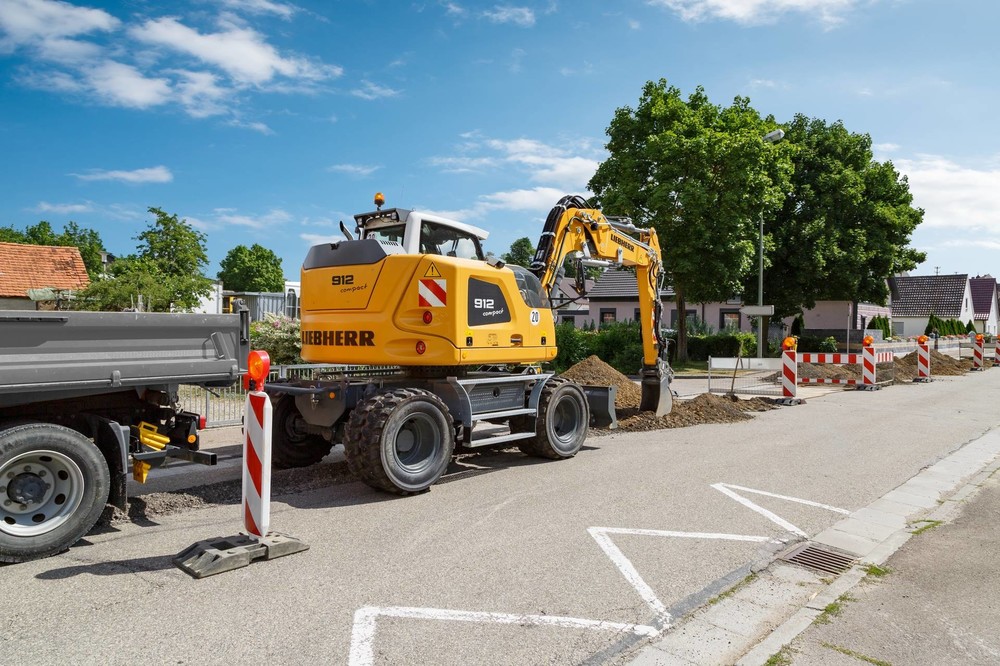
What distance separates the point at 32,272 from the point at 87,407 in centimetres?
3343

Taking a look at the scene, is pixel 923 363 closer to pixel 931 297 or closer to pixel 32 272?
pixel 32 272

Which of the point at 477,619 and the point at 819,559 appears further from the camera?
the point at 819,559

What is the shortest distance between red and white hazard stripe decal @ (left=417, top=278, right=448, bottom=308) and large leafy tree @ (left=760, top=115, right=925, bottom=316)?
27979 mm

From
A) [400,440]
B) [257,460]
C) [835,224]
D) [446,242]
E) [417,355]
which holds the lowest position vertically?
[400,440]

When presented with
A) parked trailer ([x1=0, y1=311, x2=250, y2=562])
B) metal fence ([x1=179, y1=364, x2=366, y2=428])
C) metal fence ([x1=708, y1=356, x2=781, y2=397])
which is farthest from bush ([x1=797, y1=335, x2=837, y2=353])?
parked trailer ([x1=0, y1=311, x2=250, y2=562])

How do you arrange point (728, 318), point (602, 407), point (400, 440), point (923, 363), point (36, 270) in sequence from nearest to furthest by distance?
1. point (400, 440)
2. point (602, 407)
3. point (923, 363)
4. point (36, 270)
5. point (728, 318)

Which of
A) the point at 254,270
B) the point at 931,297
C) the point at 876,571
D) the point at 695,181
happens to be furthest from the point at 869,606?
the point at 254,270

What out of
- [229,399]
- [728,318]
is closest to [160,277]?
[229,399]

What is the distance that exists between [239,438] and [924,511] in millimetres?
8408

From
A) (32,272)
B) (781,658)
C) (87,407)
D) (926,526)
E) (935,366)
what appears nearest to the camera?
(781,658)

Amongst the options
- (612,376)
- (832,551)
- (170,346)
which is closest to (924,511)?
(832,551)

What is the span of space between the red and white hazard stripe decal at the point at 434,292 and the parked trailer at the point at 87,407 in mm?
2047

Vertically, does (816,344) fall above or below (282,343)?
below

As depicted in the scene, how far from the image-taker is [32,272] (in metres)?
33.3
